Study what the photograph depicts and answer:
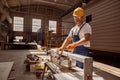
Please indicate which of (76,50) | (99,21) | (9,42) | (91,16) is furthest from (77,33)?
(9,42)

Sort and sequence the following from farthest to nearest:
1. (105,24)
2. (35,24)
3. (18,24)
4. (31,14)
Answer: (35,24) < (31,14) < (18,24) < (105,24)

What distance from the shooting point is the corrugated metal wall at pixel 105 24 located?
6.84 metres

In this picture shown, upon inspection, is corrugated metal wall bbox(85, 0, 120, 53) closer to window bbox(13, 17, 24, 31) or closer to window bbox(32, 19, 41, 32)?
window bbox(32, 19, 41, 32)

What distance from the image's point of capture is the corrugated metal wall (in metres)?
6.84

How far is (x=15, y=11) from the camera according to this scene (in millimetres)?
17797

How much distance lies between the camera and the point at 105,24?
25.7 ft

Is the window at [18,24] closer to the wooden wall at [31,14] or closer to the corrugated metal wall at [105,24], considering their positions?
the wooden wall at [31,14]

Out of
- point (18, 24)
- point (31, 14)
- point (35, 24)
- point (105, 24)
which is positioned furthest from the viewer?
point (35, 24)

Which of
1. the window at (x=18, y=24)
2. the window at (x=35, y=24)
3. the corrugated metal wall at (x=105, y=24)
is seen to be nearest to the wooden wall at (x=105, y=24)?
the corrugated metal wall at (x=105, y=24)

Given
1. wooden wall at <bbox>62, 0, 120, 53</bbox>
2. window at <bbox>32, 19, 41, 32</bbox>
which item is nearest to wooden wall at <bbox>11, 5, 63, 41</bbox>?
window at <bbox>32, 19, 41, 32</bbox>

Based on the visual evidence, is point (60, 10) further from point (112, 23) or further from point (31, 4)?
point (112, 23)

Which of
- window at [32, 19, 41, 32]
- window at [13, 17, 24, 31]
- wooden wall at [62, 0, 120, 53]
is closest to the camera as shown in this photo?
wooden wall at [62, 0, 120, 53]

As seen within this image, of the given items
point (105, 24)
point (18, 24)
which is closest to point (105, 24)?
point (105, 24)

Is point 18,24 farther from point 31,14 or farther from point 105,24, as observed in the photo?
point 105,24
